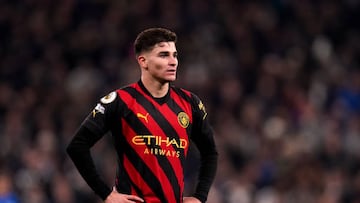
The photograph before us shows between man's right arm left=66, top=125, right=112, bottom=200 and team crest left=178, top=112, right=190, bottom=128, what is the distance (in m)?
0.51

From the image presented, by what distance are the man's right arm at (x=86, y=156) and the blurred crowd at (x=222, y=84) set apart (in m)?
5.30

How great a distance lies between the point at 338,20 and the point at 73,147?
1028cm

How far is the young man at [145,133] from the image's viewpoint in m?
6.62

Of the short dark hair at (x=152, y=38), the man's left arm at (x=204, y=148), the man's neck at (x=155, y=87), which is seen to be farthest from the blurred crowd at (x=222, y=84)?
the short dark hair at (x=152, y=38)

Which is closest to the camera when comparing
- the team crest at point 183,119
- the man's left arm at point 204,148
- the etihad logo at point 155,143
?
the etihad logo at point 155,143

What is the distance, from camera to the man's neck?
22.3 ft

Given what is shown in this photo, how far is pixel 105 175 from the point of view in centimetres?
1332

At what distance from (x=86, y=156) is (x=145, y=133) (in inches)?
15.3

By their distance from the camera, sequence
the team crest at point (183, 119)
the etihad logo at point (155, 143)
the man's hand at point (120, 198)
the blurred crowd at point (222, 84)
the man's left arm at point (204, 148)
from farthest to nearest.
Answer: the blurred crowd at point (222, 84) < the man's left arm at point (204, 148) < the team crest at point (183, 119) < the etihad logo at point (155, 143) < the man's hand at point (120, 198)

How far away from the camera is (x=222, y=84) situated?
584 inches

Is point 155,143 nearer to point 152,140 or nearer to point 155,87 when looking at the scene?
point 152,140

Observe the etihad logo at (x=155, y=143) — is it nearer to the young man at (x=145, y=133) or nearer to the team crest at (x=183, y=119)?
the young man at (x=145, y=133)

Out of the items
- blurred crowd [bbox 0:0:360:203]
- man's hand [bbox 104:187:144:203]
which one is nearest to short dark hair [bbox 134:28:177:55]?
man's hand [bbox 104:187:144:203]

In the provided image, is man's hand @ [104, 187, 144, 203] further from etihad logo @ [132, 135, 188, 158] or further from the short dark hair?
the short dark hair
